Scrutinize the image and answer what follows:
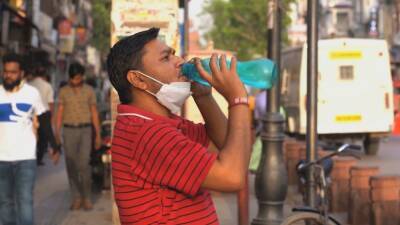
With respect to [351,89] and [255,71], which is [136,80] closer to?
[255,71]

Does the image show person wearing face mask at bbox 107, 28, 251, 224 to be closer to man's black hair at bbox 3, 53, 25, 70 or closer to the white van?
man's black hair at bbox 3, 53, 25, 70

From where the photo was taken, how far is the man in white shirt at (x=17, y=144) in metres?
7.01

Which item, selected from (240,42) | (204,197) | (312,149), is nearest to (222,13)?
(240,42)

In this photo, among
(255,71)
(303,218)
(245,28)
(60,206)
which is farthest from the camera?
(245,28)

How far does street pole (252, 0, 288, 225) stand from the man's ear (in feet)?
17.4

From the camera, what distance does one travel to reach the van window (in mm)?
18661

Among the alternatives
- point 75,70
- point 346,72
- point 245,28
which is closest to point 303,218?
point 75,70

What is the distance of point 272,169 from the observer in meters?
8.35

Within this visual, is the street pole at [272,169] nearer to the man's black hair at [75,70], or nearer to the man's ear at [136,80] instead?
the man's black hair at [75,70]

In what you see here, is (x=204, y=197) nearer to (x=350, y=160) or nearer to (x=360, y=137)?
(x=350, y=160)

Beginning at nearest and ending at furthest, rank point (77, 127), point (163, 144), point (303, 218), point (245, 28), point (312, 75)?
point (163, 144) < point (303, 218) < point (312, 75) < point (77, 127) < point (245, 28)

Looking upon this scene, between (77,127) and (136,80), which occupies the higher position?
(136,80)

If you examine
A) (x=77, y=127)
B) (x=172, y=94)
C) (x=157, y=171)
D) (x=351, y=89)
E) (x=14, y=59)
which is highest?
(x=14, y=59)

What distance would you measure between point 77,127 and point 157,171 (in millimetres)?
7722
